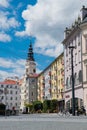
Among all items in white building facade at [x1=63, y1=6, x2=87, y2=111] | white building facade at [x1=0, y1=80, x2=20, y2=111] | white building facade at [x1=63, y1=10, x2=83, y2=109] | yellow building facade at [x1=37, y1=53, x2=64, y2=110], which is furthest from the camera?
white building facade at [x1=0, y1=80, x2=20, y2=111]

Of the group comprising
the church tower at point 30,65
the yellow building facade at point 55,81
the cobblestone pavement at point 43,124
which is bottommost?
the cobblestone pavement at point 43,124

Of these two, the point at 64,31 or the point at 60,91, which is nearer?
the point at 64,31

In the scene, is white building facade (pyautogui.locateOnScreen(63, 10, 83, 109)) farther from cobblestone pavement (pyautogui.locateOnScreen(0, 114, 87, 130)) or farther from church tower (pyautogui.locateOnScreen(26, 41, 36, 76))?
church tower (pyautogui.locateOnScreen(26, 41, 36, 76))

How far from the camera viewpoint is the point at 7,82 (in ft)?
613

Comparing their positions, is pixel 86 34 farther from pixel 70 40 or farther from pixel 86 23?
pixel 70 40

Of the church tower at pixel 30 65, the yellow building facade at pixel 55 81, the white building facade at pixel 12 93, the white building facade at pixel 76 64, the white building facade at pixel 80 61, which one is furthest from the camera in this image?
the white building facade at pixel 12 93

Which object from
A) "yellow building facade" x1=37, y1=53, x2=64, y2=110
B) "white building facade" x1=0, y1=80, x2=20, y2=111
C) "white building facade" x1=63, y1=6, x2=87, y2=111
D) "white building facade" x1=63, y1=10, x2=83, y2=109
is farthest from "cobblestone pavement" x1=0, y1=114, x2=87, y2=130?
"white building facade" x1=0, y1=80, x2=20, y2=111

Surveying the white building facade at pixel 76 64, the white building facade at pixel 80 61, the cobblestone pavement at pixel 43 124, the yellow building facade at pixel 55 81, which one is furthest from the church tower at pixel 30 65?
the cobblestone pavement at pixel 43 124

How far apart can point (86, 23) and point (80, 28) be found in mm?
2391

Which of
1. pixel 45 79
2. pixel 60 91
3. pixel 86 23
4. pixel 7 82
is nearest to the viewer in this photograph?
pixel 86 23

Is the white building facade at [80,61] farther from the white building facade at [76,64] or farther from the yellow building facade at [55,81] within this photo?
the yellow building facade at [55,81]

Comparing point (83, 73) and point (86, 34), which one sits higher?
point (86, 34)

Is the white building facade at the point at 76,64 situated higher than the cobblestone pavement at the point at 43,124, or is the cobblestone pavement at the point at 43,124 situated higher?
the white building facade at the point at 76,64

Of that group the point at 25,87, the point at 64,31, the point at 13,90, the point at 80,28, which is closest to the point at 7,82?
the point at 13,90
